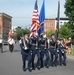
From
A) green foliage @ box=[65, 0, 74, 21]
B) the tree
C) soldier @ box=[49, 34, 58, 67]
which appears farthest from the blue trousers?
the tree

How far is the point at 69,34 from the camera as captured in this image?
3489 inches

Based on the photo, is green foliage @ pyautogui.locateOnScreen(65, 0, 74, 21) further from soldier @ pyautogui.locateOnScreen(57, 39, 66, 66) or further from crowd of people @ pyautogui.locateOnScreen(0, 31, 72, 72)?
crowd of people @ pyautogui.locateOnScreen(0, 31, 72, 72)

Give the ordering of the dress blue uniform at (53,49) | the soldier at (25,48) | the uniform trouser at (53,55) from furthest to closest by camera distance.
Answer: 1. the uniform trouser at (53,55)
2. the dress blue uniform at (53,49)
3. the soldier at (25,48)

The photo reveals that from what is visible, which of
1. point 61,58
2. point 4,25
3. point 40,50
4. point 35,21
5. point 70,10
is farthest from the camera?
point 4,25

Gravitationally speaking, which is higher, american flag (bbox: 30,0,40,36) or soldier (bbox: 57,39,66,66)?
american flag (bbox: 30,0,40,36)

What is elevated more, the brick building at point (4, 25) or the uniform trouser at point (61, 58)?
the brick building at point (4, 25)

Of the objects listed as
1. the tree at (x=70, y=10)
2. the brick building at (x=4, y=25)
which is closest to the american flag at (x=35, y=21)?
the tree at (x=70, y=10)

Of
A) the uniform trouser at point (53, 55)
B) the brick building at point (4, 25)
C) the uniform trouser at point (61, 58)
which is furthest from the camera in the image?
the brick building at point (4, 25)

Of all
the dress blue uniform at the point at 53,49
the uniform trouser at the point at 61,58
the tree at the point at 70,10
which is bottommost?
the uniform trouser at the point at 61,58

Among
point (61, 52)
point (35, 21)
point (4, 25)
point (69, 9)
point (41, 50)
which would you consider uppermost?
point (4, 25)

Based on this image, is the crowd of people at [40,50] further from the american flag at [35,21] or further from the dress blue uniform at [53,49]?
the american flag at [35,21]

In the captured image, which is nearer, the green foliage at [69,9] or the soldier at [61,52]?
the soldier at [61,52]

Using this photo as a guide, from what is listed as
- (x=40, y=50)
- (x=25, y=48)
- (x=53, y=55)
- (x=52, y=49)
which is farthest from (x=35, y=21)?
(x=25, y=48)

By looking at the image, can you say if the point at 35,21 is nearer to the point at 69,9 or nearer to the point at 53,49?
the point at 53,49
